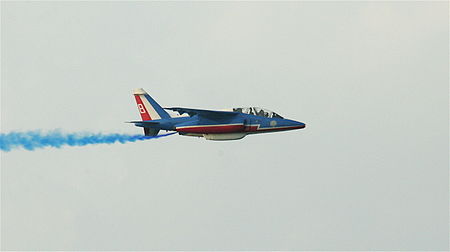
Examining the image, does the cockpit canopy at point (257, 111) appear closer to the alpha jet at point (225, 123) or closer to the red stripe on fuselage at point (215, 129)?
the alpha jet at point (225, 123)

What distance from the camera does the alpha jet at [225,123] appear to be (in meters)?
57.6

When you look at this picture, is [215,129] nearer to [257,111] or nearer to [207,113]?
[207,113]

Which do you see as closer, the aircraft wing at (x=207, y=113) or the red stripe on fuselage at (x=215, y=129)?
the aircraft wing at (x=207, y=113)

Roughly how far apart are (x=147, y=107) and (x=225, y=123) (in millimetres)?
8052

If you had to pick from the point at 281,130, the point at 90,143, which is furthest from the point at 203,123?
the point at 90,143

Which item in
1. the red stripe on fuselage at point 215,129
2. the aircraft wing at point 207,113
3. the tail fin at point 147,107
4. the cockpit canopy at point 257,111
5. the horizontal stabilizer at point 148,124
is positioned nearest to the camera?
the aircraft wing at point 207,113

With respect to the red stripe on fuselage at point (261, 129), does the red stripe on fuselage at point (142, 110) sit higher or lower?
higher

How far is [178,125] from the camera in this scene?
5928cm

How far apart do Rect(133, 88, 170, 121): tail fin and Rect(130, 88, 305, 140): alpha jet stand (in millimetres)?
1761

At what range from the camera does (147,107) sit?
205 ft

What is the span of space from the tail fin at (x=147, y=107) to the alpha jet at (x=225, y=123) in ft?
5.78

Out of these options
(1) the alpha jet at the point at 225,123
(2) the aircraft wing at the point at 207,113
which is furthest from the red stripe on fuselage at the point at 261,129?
(2) the aircraft wing at the point at 207,113

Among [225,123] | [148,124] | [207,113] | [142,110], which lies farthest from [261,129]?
[142,110]

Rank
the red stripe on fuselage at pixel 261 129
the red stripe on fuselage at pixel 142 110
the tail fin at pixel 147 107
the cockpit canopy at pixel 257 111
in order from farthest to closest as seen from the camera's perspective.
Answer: the red stripe on fuselage at pixel 142 110 < the tail fin at pixel 147 107 < the cockpit canopy at pixel 257 111 < the red stripe on fuselage at pixel 261 129
